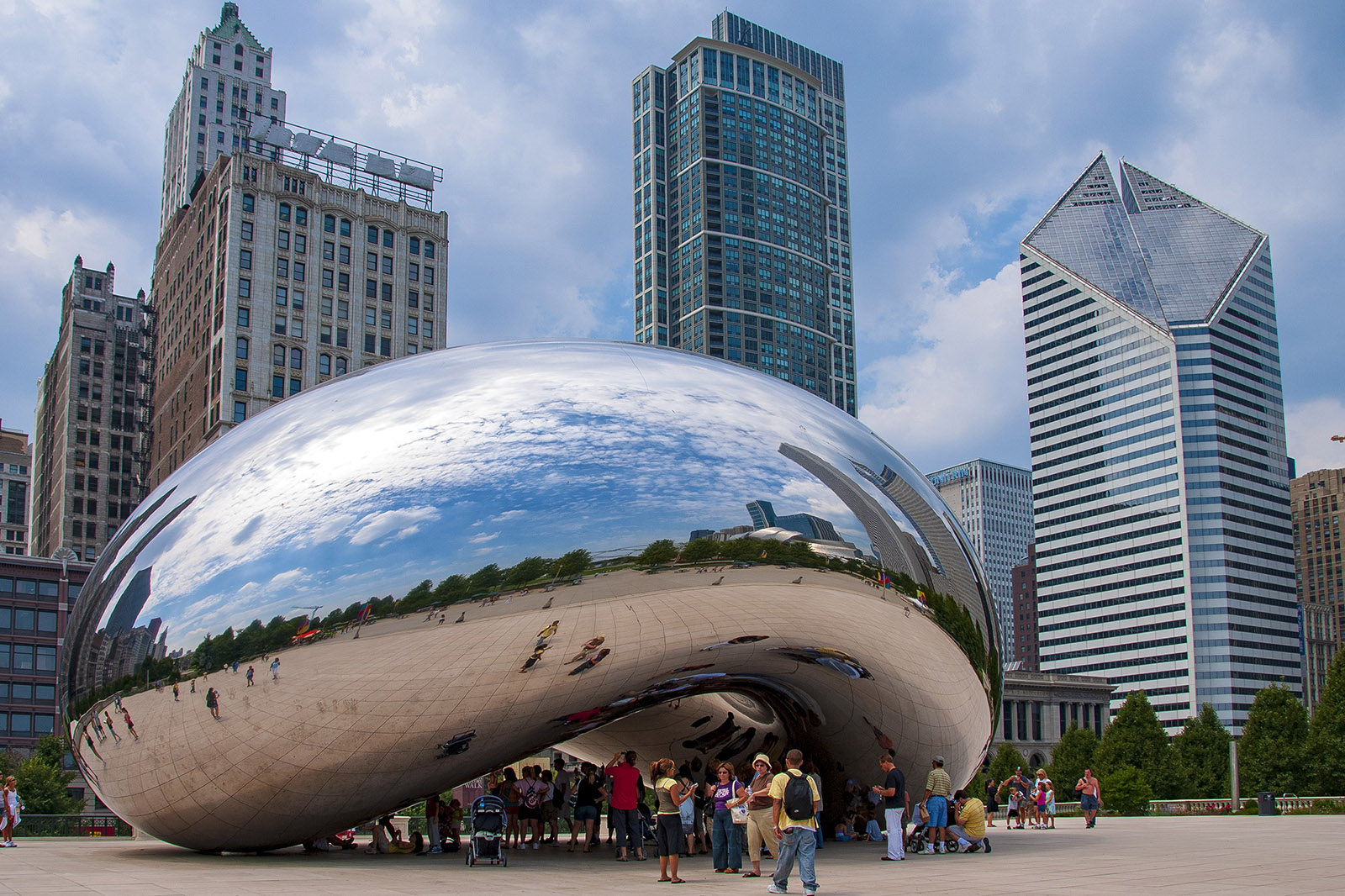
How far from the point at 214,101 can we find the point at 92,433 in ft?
148

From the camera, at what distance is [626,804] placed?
13320 mm

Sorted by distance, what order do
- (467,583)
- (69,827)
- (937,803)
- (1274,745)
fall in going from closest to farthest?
(467,583)
(937,803)
(69,827)
(1274,745)

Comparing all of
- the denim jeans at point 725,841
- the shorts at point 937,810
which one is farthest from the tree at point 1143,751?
the denim jeans at point 725,841

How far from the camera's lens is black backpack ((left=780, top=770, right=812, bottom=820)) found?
966cm

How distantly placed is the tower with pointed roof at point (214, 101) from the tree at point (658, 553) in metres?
134

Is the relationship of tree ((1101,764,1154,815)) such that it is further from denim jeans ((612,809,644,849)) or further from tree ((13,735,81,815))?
tree ((13,735,81,815))

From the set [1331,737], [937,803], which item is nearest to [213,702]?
[937,803]

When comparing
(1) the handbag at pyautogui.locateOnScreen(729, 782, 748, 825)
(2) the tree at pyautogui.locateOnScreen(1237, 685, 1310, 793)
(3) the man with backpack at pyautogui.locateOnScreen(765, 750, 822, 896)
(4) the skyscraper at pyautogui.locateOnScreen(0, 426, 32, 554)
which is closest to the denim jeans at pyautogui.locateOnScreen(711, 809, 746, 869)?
(1) the handbag at pyautogui.locateOnScreen(729, 782, 748, 825)

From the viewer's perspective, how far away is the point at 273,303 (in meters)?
90.6

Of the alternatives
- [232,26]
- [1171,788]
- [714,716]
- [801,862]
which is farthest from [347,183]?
[801,862]

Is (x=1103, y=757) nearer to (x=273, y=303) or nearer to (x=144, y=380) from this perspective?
(x=273, y=303)

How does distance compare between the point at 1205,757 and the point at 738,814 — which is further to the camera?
the point at 1205,757

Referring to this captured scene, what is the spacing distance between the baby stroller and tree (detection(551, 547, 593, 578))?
342cm

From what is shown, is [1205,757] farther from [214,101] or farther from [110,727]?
[214,101]
